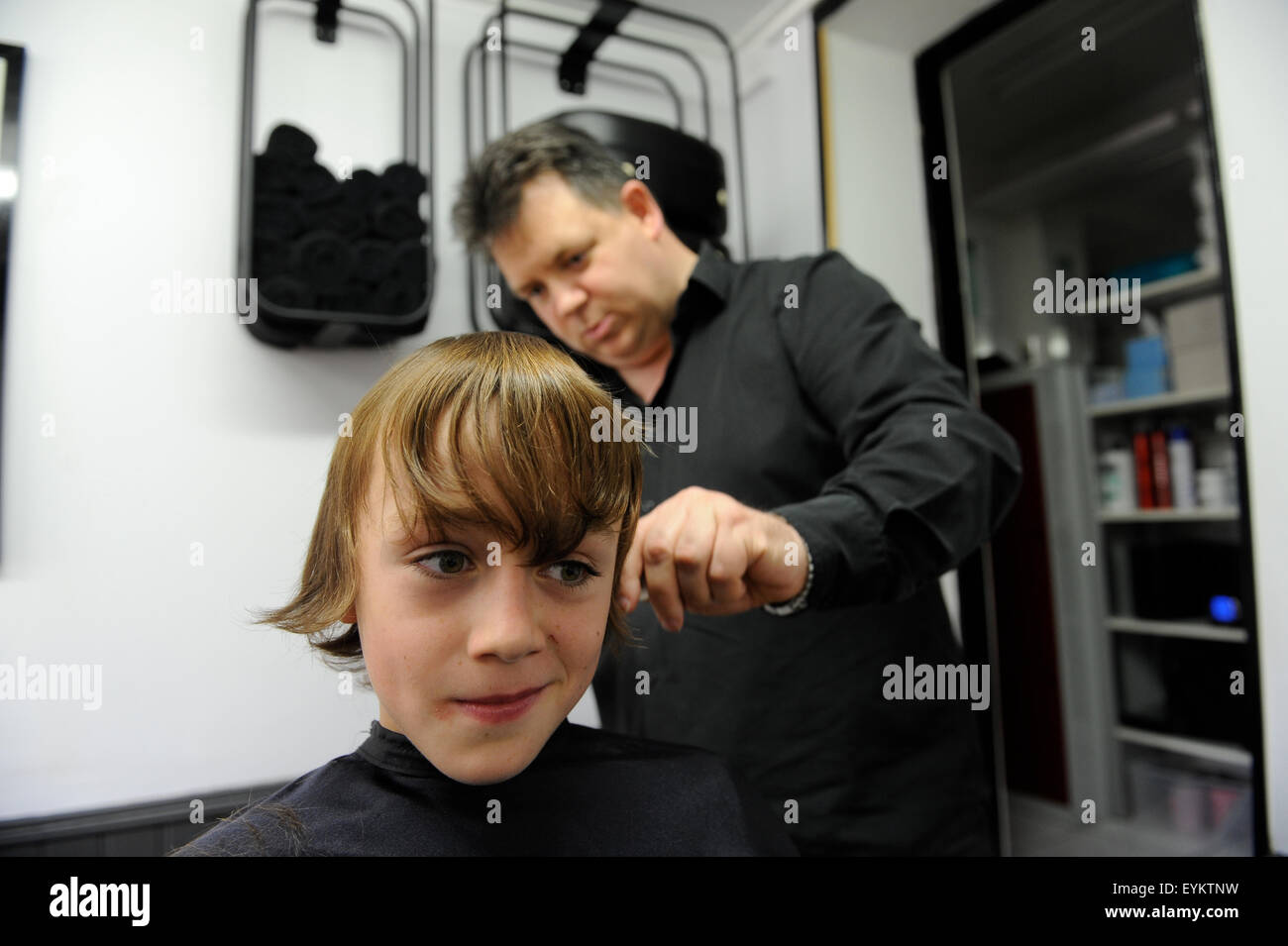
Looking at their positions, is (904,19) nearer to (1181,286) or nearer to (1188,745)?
(1181,286)

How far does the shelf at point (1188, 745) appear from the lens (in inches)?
96.3

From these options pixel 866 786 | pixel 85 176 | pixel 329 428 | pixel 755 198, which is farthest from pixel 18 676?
pixel 755 198

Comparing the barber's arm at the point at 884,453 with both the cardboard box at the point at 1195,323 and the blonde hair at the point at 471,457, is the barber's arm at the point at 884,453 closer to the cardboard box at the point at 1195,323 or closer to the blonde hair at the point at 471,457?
the blonde hair at the point at 471,457

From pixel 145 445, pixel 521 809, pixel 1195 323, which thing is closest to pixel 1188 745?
pixel 1195 323

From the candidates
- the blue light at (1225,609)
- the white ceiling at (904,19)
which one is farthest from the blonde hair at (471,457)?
the blue light at (1225,609)

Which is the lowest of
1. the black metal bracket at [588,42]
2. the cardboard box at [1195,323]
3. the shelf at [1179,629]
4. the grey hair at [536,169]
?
the shelf at [1179,629]

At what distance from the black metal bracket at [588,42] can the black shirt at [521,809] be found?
72cm

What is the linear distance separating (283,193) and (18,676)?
1.41ft

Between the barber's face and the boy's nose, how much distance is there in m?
0.33

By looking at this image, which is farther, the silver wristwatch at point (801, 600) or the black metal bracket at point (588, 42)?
the black metal bracket at point (588, 42)

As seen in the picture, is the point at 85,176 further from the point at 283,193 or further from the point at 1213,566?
the point at 1213,566

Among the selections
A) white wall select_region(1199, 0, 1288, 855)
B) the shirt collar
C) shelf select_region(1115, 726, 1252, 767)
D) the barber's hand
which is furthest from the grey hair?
shelf select_region(1115, 726, 1252, 767)

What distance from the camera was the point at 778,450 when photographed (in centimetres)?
84

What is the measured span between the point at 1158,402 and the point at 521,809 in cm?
275
